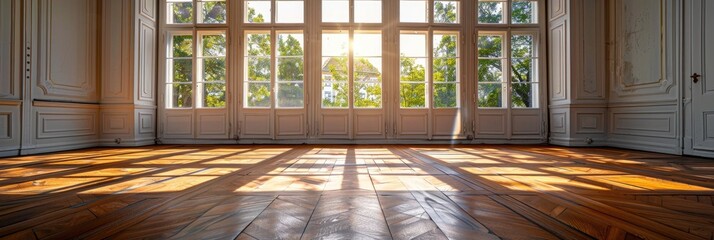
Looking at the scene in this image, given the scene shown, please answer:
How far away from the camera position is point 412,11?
18.1 feet

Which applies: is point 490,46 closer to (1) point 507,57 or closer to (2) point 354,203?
(1) point 507,57

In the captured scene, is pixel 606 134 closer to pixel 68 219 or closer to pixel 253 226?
pixel 253 226

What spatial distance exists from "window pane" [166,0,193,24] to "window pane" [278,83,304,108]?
5.97ft

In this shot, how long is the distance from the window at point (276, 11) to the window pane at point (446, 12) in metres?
2.13

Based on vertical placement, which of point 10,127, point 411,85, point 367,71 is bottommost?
point 10,127

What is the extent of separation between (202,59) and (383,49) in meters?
2.85

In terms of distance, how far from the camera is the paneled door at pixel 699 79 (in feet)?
11.4

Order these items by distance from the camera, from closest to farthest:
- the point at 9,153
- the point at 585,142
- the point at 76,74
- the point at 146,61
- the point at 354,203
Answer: the point at 354,203 → the point at 9,153 → the point at 76,74 → the point at 585,142 → the point at 146,61

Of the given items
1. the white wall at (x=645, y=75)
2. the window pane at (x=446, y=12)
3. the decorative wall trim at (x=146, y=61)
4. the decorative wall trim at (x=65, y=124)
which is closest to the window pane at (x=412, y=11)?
the window pane at (x=446, y=12)

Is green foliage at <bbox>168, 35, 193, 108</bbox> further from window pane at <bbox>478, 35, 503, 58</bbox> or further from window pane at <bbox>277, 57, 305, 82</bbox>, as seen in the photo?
window pane at <bbox>478, 35, 503, 58</bbox>

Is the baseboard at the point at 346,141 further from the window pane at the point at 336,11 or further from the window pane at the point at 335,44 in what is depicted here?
the window pane at the point at 336,11

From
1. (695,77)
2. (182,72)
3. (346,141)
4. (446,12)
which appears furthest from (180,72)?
(695,77)

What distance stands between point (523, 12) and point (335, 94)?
327 cm

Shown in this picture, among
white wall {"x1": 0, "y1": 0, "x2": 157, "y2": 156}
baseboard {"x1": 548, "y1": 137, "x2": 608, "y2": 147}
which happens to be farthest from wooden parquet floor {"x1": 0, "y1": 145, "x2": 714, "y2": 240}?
baseboard {"x1": 548, "y1": 137, "x2": 608, "y2": 147}
